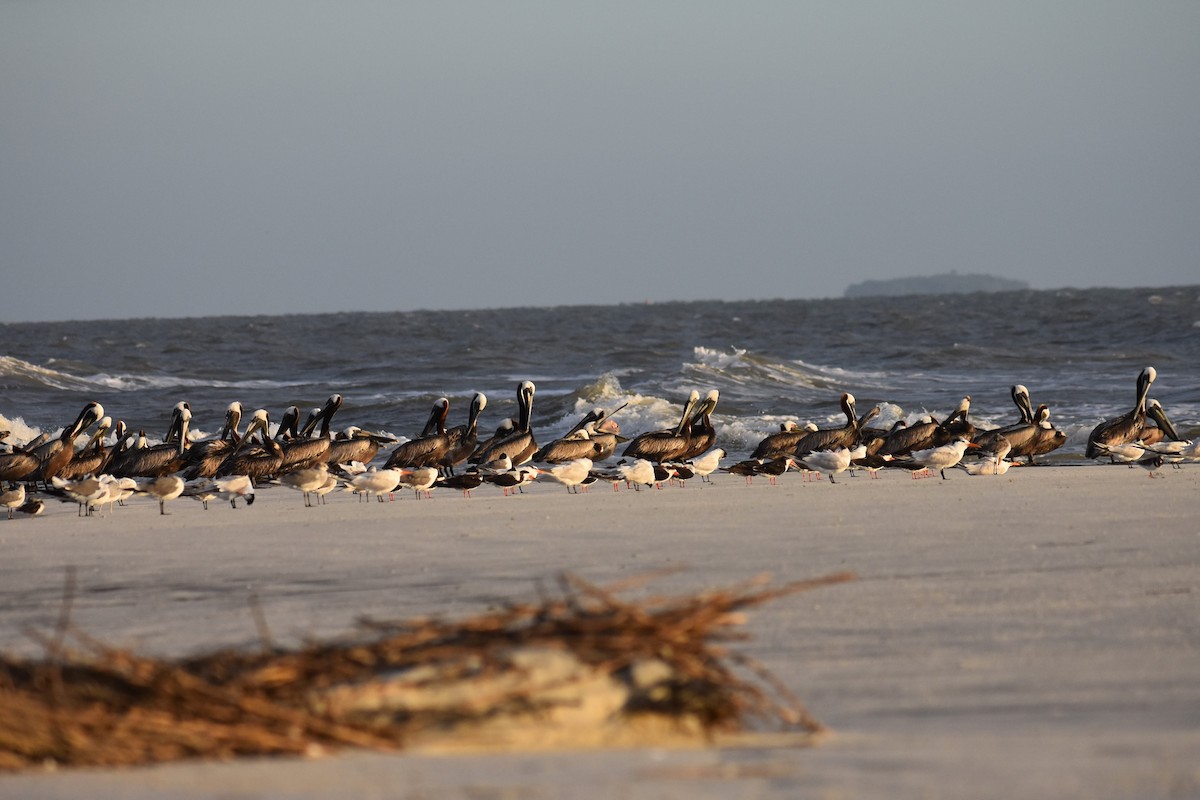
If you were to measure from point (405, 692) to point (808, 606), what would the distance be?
2459 mm

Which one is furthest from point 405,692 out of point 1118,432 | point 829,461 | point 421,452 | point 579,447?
point 1118,432

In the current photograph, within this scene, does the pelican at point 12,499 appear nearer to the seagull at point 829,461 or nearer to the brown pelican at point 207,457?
A: the brown pelican at point 207,457

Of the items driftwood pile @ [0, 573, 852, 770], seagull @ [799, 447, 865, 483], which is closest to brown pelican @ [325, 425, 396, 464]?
seagull @ [799, 447, 865, 483]

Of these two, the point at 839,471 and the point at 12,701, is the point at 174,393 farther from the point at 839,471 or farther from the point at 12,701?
the point at 12,701

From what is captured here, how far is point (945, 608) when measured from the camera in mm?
5703

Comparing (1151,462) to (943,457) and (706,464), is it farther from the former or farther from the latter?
(706,464)

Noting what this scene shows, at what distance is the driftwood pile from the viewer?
3.37 metres

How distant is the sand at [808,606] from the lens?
338cm

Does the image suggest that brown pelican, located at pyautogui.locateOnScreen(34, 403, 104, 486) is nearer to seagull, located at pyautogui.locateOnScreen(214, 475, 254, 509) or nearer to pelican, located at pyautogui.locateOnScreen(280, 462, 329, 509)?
seagull, located at pyautogui.locateOnScreen(214, 475, 254, 509)

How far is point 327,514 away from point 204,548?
8.39 ft

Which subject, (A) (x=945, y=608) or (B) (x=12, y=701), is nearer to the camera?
(B) (x=12, y=701)

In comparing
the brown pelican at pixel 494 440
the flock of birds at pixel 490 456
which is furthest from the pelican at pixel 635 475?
the brown pelican at pixel 494 440

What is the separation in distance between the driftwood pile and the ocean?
13491mm

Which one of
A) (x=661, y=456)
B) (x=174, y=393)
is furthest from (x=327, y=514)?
(x=174, y=393)
